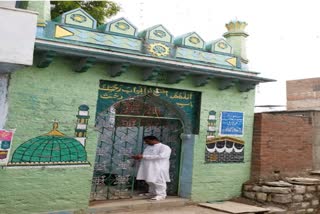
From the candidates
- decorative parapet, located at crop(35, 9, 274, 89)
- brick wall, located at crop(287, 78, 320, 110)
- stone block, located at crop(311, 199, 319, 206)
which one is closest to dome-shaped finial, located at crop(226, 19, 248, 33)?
decorative parapet, located at crop(35, 9, 274, 89)

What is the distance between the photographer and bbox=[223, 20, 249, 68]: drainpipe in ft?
28.1

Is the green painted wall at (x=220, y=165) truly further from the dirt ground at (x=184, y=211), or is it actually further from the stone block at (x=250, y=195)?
the dirt ground at (x=184, y=211)

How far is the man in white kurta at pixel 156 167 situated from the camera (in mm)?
7211

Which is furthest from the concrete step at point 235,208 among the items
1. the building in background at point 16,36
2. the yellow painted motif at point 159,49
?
the building in background at point 16,36

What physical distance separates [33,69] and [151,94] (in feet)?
8.03

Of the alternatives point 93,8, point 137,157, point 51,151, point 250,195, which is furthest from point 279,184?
point 93,8

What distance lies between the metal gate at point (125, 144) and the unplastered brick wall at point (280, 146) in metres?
2.02

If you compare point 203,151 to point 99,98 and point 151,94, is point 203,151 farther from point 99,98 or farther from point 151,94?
point 99,98

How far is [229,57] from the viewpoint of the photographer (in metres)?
8.27

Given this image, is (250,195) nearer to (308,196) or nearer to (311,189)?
(308,196)

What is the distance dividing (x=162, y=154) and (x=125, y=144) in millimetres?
948

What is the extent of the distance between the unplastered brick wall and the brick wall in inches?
285

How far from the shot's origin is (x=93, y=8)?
12727 millimetres

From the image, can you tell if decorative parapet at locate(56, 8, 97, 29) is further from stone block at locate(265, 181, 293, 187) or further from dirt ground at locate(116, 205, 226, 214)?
stone block at locate(265, 181, 293, 187)
